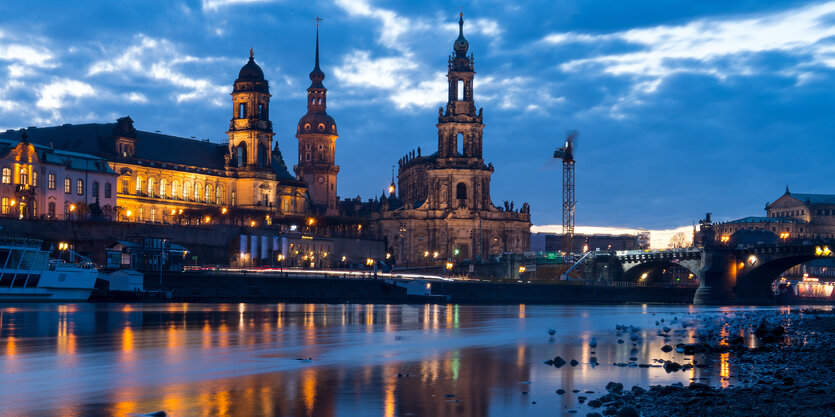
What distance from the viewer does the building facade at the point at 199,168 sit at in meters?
148

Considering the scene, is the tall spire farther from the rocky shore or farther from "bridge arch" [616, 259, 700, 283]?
the rocky shore

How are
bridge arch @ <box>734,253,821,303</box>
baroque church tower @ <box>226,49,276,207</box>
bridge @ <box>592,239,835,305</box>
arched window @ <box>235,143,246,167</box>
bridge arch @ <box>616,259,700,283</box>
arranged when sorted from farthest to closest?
arched window @ <box>235,143,246,167</box> < baroque church tower @ <box>226,49,276,207</box> < bridge arch @ <box>616,259,700,283</box> < bridge arch @ <box>734,253,821,303</box> < bridge @ <box>592,239,835,305</box>

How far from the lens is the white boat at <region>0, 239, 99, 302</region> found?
268 feet

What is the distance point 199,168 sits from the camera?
524 feet

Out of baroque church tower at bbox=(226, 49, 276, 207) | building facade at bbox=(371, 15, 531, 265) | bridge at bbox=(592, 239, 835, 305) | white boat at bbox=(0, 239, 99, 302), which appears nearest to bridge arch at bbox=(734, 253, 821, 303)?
bridge at bbox=(592, 239, 835, 305)

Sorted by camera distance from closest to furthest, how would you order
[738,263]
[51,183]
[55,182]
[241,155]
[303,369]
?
[303,369]
[51,183]
[55,182]
[738,263]
[241,155]

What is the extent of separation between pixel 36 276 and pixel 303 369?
188 ft

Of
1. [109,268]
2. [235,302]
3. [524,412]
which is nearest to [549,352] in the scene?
[524,412]

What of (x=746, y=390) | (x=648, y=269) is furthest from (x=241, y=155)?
(x=746, y=390)

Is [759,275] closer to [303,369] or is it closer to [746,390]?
[303,369]

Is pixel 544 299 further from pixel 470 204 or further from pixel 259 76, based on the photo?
pixel 259 76

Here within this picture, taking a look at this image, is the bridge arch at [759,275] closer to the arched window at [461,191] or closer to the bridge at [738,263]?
the bridge at [738,263]

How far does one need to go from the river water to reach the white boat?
25329mm

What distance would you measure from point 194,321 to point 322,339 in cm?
1548
